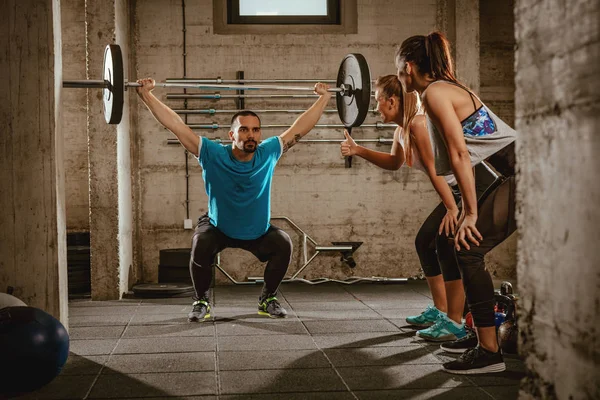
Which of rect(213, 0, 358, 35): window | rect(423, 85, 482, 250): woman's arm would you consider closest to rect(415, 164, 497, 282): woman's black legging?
rect(423, 85, 482, 250): woman's arm

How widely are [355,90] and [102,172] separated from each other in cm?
207

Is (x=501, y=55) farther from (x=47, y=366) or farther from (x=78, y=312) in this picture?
(x=47, y=366)

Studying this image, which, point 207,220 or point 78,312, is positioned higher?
point 207,220

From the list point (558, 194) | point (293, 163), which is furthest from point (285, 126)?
point (558, 194)

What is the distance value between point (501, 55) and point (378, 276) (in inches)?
94.8

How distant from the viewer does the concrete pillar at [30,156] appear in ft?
9.72

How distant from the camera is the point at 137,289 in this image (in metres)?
4.98

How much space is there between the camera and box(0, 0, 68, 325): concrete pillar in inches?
117

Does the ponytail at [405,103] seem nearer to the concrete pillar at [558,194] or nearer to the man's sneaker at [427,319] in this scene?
the man's sneaker at [427,319]

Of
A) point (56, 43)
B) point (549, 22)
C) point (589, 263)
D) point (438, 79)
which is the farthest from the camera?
point (56, 43)

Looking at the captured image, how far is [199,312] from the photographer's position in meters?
3.85

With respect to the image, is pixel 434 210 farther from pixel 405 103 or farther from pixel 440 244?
pixel 405 103

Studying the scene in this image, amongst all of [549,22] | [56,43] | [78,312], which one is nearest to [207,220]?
[78,312]

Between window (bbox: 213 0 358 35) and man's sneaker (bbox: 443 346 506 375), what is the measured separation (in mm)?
3942
